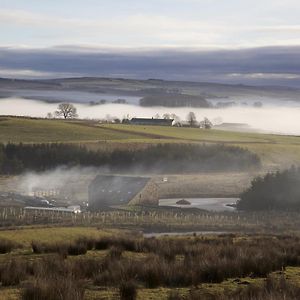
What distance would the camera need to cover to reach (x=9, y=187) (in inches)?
2721

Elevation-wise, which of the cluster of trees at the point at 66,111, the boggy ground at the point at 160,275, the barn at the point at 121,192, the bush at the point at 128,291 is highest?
the cluster of trees at the point at 66,111

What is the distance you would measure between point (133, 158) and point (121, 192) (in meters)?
20.4

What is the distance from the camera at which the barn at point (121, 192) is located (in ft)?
199

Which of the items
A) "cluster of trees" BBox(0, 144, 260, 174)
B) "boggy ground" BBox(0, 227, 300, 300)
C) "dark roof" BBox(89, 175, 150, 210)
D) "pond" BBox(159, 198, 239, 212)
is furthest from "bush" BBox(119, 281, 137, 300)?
"cluster of trees" BBox(0, 144, 260, 174)

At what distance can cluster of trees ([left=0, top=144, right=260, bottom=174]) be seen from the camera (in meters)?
80.1

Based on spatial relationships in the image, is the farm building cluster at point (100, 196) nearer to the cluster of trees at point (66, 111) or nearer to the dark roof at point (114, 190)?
the dark roof at point (114, 190)

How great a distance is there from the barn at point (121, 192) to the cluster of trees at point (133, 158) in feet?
51.3

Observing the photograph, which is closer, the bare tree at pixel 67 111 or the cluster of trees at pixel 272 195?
the cluster of trees at pixel 272 195

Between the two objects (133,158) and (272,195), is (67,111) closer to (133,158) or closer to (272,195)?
(133,158)

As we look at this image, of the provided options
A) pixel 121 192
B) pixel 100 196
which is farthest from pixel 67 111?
pixel 121 192

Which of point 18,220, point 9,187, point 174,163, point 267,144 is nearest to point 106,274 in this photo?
point 18,220

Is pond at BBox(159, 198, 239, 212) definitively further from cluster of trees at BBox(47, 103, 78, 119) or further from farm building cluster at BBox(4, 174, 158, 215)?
cluster of trees at BBox(47, 103, 78, 119)

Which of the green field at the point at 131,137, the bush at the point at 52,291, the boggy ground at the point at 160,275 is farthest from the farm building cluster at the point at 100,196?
the bush at the point at 52,291

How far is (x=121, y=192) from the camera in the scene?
203 ft
